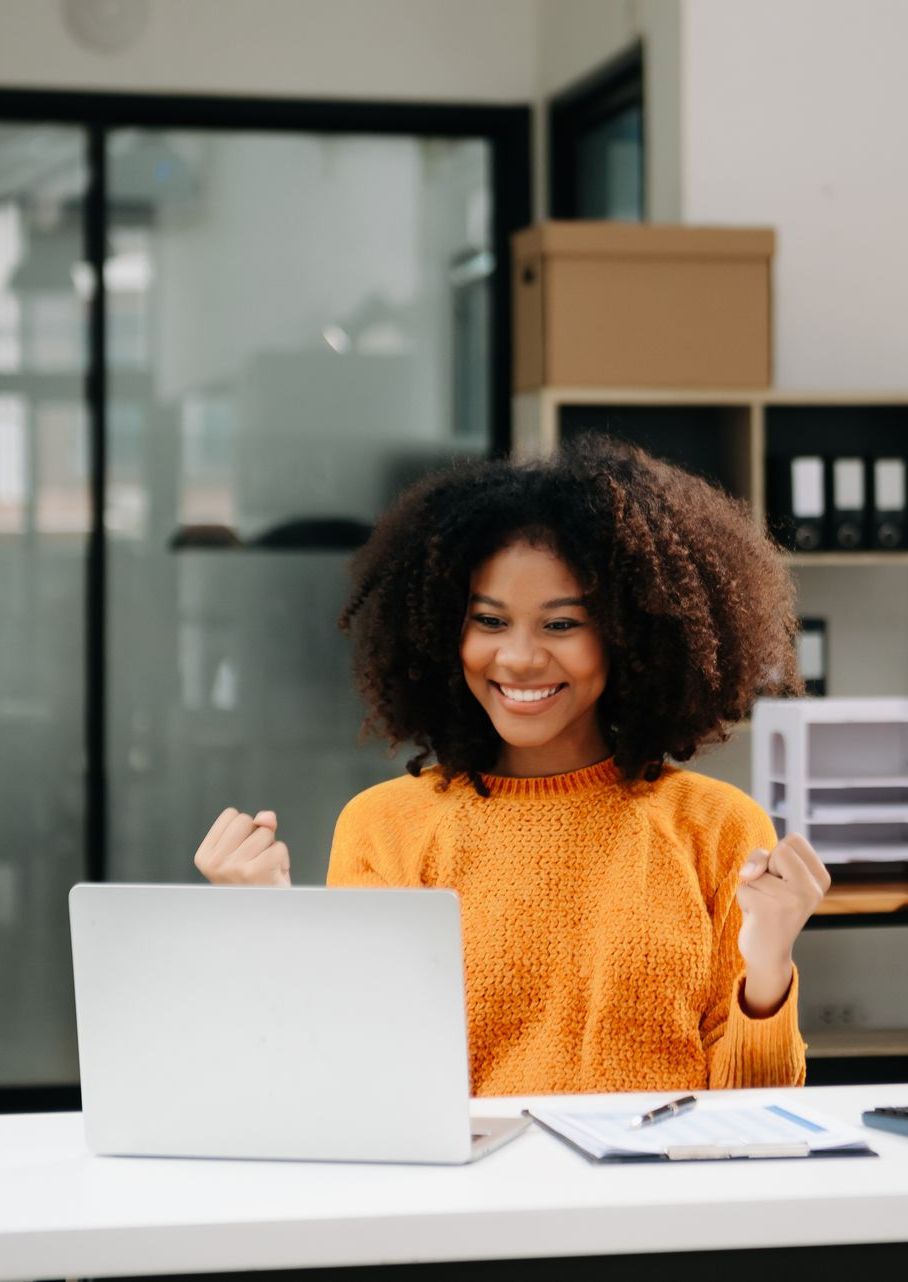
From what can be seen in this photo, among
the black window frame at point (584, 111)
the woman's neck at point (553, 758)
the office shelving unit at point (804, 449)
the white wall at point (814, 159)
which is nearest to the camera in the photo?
the woman's neck at point (553, 758)

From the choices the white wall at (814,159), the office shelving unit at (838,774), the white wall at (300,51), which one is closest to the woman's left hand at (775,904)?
the office shelving unit at (838,774)

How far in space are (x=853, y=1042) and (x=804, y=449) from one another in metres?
1.23

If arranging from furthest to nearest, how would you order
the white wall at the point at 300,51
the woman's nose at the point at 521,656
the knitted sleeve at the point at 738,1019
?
the white wall at the point at 300,51
the woman's nose at the point at 521,656
the knitted sleeve at the point at 738,1019

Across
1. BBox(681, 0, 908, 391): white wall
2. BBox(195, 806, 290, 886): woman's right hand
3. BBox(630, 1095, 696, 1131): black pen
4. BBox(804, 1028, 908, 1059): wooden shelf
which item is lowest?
BBox(804, 1028, 908, 1059): wooden shelf

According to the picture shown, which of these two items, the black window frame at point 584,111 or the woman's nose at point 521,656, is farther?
the black window frame at point 584,111

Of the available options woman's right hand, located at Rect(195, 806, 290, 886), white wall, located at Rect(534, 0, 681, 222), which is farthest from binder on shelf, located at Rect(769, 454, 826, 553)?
woman's right hand, located at Rect(195, 806, 290, 886)

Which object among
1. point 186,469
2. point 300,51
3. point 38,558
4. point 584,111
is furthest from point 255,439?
point 584,111

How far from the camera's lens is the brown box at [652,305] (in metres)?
3.52

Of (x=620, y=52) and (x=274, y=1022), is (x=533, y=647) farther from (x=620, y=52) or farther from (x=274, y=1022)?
(x=620, y=52)

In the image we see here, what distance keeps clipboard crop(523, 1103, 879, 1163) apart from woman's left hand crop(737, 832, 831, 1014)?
166 millimetres

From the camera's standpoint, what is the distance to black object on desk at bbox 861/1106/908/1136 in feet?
4.81

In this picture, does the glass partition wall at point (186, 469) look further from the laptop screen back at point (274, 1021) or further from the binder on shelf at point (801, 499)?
the laptop screen back at point (274, 1021)

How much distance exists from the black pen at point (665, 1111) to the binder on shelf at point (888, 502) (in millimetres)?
2216

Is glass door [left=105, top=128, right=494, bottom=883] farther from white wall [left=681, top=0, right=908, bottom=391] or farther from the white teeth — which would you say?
the white teeth
